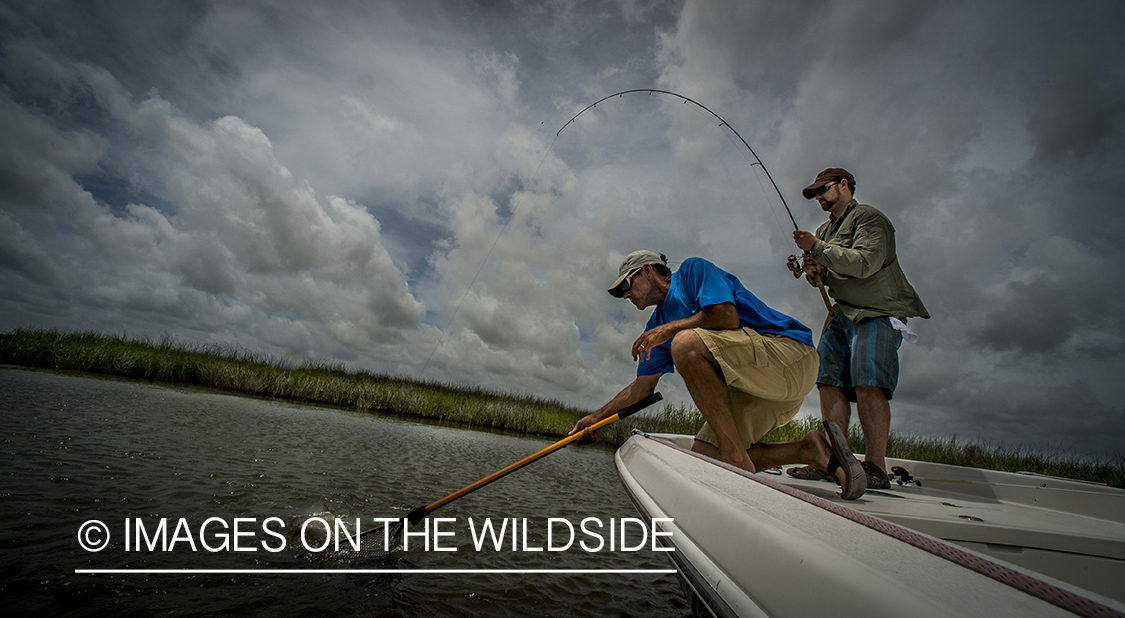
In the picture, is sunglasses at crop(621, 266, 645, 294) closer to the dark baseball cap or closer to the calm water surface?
the dark baseball cap

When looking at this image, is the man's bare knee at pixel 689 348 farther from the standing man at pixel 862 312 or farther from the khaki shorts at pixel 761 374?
the standing man at pixel 862 312

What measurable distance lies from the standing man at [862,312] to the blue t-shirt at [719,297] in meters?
0.39

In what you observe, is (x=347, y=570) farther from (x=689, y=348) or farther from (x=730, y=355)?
(x=730, y=355)

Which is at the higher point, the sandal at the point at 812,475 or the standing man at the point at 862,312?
the standing man at the point at 862,312

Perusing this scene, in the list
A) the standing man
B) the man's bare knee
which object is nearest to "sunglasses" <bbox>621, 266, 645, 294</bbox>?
the man's bare knee

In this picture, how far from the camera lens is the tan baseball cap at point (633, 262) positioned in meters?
3.05

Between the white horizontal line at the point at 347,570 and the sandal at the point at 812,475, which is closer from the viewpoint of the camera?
the white horizontal line at the point at 347,570

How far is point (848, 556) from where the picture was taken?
2.44 ft

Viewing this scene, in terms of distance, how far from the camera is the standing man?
2658 mm

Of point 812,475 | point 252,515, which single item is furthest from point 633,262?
point 252,515

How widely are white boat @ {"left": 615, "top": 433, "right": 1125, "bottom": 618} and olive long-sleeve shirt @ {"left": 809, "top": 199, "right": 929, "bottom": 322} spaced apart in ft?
4.12

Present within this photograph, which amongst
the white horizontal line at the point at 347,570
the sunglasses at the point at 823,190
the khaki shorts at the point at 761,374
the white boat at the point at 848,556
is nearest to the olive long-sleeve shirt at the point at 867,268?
the sunglasses at the point at 823,190

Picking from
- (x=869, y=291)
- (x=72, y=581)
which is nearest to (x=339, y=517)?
(x=72, y=581)

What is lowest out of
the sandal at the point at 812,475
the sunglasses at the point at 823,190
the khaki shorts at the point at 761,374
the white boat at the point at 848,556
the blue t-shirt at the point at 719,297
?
the sandal at the point at 812,475
